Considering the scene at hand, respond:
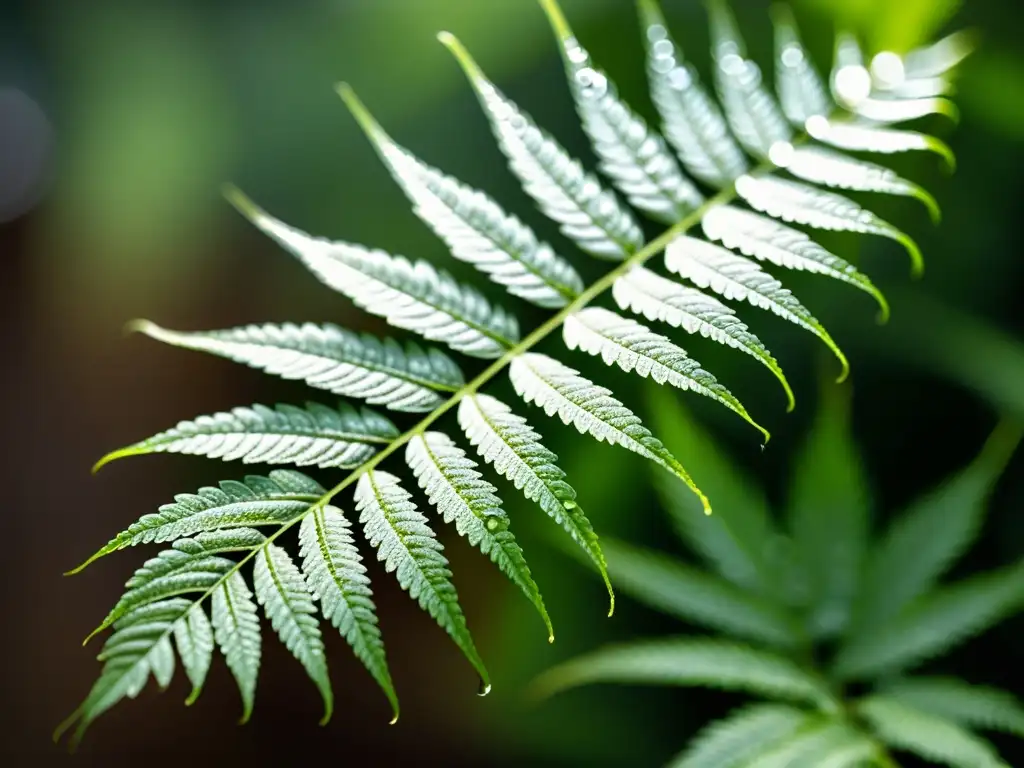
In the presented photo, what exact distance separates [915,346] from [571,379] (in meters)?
0.90

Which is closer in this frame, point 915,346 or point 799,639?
point 799,639

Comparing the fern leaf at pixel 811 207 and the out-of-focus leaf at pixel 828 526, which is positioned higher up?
the fern leaf at pixel 811 207

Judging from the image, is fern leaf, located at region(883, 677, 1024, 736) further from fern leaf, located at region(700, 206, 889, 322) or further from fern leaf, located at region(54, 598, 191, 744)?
fern leaf, located at region(54, 598, 191, 744)

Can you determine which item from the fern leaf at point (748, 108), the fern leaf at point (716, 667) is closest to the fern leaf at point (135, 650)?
the fern leaf at point (716, 667)

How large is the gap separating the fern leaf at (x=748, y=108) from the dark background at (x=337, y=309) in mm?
327

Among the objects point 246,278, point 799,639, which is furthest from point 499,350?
point 246,278

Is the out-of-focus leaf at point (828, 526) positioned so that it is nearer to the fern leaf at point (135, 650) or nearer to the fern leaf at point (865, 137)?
the fern leaf at point (865, 137)

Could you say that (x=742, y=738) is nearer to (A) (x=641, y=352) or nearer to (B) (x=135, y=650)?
(A) (x=641, y=352)

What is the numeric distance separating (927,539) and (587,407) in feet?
2.33

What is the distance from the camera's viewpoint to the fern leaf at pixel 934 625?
1061mm

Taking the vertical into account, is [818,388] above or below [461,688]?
above

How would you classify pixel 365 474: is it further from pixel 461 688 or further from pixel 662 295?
pixel 461 688

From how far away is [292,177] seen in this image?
194 centimetres

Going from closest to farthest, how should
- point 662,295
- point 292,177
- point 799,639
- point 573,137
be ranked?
1. point 662,295
2. point 799,639
3. point 573,137
4. point 292,177
